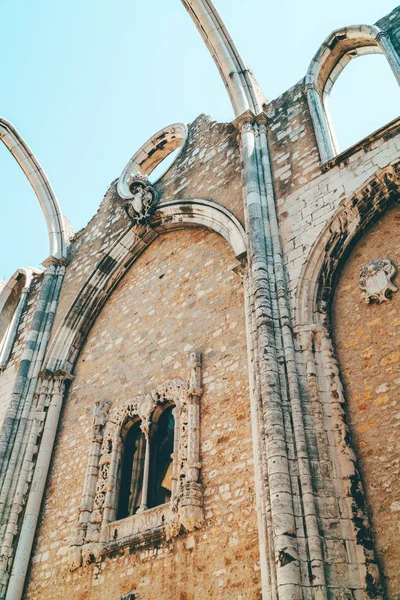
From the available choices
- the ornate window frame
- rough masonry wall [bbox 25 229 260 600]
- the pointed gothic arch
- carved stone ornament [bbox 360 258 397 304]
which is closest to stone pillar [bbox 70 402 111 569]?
the ornate window frame

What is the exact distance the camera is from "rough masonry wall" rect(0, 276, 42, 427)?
31.9ft

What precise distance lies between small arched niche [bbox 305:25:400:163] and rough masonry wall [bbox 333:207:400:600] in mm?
1739

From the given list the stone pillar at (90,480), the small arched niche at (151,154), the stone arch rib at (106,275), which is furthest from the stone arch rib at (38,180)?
the stone pillar at (90,480)

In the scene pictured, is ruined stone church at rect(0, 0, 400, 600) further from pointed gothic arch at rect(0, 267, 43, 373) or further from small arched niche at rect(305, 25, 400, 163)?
pointed gothic arch at rect(0, 267, 43, 373)

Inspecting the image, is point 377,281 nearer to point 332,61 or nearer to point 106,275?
point 332,61

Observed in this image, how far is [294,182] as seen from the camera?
7.01 m

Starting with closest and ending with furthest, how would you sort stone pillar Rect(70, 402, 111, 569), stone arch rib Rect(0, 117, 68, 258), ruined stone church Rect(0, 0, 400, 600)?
ruined stone church Rect(0, 0, 400, 600)
stone pillar Rect(70, 402, 111, 569)
stone arch rib Rect(0, 117, 68, 258)

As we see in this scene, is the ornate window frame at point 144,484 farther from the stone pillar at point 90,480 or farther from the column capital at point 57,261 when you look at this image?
the column capital at point 57,261

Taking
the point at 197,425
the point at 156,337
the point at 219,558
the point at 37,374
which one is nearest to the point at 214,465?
the point at 197,425

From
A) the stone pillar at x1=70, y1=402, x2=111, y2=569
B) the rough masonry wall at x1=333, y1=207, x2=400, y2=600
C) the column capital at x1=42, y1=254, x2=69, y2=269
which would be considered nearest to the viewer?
the rough masonry wall at x1=333, y1=207, x2=400, y2=600

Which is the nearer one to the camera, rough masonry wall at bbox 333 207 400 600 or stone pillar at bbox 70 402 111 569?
rough masonry wall at bbox 333 207 400 600

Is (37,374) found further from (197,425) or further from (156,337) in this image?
(197,425)

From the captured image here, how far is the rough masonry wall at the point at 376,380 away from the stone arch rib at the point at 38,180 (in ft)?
22.1

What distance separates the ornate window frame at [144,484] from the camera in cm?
592
